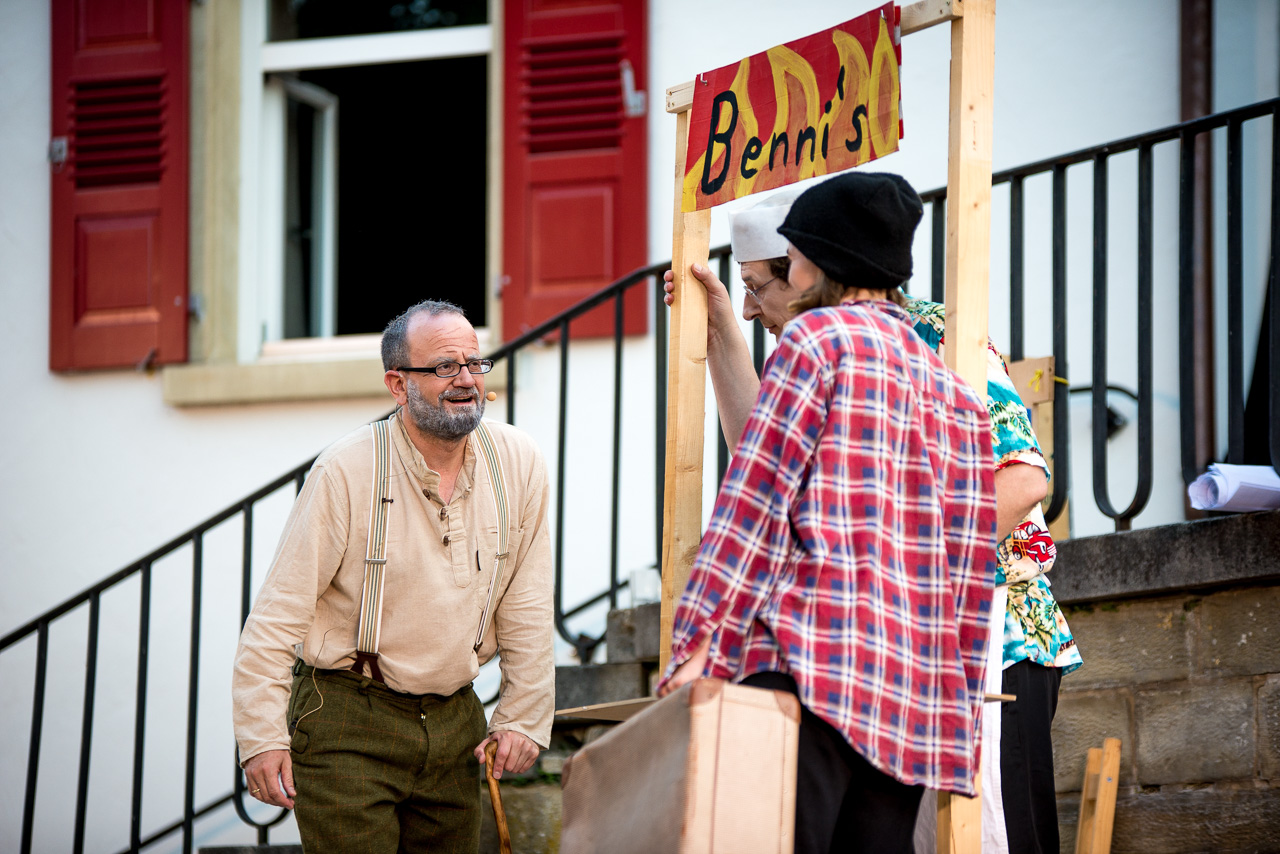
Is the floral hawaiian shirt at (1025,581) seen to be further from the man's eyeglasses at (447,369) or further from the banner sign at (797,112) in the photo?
the man's eyeglasses at (447,369)

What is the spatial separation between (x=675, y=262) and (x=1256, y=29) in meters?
3.27

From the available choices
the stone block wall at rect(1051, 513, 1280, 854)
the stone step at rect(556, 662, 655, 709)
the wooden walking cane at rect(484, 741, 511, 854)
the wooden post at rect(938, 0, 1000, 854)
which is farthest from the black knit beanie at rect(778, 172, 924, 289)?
the stone step at rect(556, 662, 655, 709)

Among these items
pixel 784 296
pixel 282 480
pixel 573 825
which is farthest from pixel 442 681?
pixel 282 480

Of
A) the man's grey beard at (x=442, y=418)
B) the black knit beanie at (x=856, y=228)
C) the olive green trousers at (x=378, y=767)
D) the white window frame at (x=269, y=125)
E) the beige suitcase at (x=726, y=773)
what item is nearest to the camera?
the beige suitcase at (x=726, y=773)

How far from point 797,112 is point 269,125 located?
4.41m

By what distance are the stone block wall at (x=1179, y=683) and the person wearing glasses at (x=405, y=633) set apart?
143cm

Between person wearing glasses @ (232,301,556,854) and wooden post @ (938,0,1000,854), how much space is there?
1.25 m

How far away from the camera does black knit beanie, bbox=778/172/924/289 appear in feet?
7.36

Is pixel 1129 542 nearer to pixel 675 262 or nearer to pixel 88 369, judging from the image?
pixel 675 262

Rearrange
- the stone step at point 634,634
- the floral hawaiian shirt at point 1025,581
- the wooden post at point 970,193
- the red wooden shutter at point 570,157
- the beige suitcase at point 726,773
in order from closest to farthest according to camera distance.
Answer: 1. the beige suitcase at point 726,773
2. the wooden post at point 970,193
3. the floral hawaiian shirt at point 1025,581
4. the stone step at point 634,634
5. the red wooden shutter at point 570,157

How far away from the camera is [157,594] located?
237 inches

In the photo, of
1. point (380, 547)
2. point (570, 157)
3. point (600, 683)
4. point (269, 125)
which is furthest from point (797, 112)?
point (269, 125)

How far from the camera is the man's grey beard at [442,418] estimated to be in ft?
10.6

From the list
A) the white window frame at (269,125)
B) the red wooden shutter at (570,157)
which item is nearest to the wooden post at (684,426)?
the red wooden shutter at (570,157)
